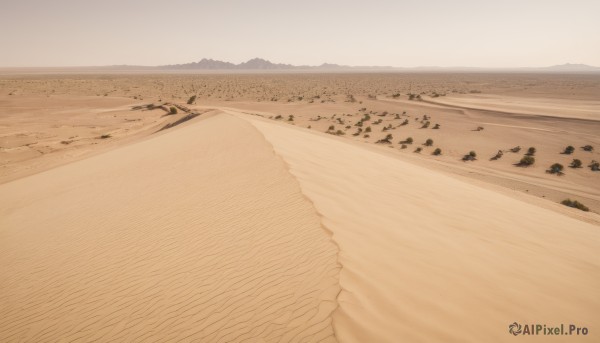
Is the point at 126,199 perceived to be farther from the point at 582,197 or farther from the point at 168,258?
the point at 582,197

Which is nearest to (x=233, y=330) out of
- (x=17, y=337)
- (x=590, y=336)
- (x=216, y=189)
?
(x=17, y=337)

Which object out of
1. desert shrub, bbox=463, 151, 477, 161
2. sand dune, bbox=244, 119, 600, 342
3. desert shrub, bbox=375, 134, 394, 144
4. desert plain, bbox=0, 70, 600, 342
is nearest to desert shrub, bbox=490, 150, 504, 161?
desert shrub, bbox=463, 151, 477, 161

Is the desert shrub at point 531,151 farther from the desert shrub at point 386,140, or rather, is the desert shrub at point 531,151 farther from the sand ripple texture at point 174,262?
the sand ripple texture at point 174,262

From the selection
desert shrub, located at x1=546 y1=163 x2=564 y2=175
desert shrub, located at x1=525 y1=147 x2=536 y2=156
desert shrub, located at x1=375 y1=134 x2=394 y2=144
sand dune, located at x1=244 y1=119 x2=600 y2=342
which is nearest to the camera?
sand dune, located at x1=244 y1=119 x2=600 y2=342

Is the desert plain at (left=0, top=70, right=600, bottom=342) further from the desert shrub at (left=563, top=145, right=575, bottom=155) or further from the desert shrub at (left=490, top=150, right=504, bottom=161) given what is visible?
the desert shrub at (left=563, top=145, right=575, bottom=155)

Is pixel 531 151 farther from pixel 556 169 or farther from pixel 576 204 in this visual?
pixel 576 204
